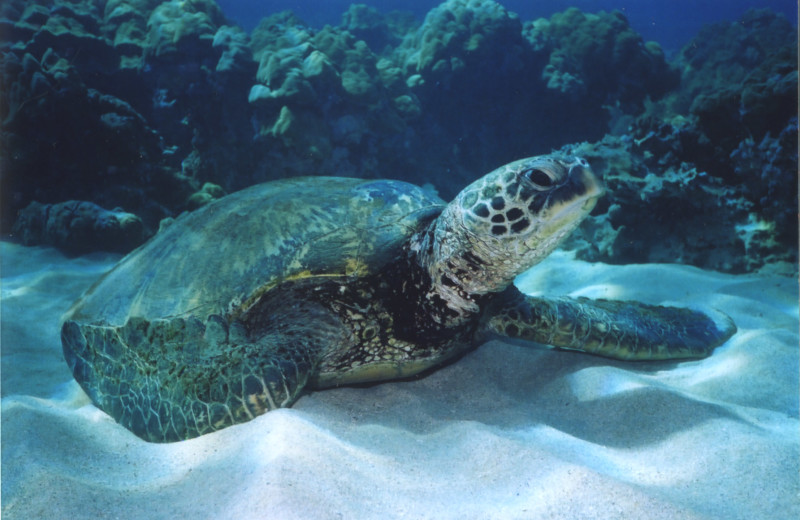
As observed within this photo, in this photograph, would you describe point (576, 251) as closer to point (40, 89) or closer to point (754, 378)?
point (754, 378)

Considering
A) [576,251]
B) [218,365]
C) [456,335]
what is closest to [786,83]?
[576,251]

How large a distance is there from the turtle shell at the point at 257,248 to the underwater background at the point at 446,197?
64cm

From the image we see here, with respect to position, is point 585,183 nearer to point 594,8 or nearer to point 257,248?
point 257,248

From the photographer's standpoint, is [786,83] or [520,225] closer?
[520,225]

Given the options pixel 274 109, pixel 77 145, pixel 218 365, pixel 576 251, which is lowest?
pixel 576 251

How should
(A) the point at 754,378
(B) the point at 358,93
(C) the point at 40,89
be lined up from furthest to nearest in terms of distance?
(B) the point at 358,93 < (C) the point at 40,89 < (A) the point at 754,378

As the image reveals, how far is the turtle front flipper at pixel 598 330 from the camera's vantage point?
8.59 ft

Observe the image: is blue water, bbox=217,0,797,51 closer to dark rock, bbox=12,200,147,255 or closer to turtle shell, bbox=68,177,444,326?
dark rock, bbox=12,200,147,255

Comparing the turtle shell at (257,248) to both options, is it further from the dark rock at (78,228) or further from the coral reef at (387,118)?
the coral reef at (387,118)

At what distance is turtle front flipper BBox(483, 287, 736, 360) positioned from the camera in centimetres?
262

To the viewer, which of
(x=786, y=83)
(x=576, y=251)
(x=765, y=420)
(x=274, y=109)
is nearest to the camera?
(x=765, y=420)

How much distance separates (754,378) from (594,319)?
0.82 m

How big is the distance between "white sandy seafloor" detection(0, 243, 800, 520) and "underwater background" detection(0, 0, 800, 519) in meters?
0.01

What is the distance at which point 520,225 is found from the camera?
2.11m
